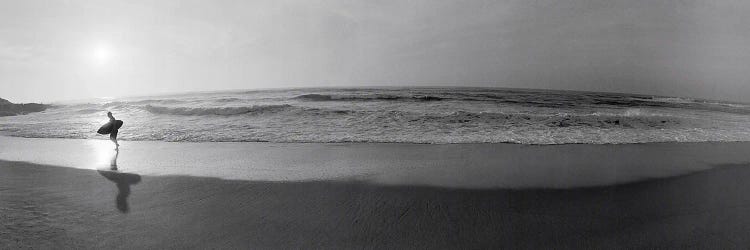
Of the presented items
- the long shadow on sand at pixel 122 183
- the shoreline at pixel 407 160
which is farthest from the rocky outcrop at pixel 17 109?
the long shadow on sand at pixel 122 183

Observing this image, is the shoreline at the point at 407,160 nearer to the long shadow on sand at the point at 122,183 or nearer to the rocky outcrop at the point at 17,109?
the long shadow on sand at the point at 122,183

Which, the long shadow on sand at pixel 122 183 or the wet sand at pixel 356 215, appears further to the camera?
the long shadow on sand at pixel 122 183

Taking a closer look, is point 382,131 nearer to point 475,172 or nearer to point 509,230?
point 475,172

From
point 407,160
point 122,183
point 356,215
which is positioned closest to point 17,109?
point 122,183

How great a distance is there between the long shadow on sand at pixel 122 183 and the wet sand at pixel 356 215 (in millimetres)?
31

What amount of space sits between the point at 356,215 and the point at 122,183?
4566 mm

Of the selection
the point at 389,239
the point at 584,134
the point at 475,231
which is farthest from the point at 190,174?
the point at 584,134

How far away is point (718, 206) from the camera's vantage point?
464cm

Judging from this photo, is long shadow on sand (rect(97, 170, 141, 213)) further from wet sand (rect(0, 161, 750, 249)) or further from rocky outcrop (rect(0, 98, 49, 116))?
rocky outcrop (rect(0, 98, 49, 116))

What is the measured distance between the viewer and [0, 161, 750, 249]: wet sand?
3.46 meters

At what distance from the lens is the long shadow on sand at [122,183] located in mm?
4542

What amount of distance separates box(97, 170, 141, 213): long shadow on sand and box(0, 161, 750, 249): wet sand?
1.2 inches

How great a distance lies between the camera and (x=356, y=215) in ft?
13.7

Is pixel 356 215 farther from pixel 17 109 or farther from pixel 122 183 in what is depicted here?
pixel 17 109
